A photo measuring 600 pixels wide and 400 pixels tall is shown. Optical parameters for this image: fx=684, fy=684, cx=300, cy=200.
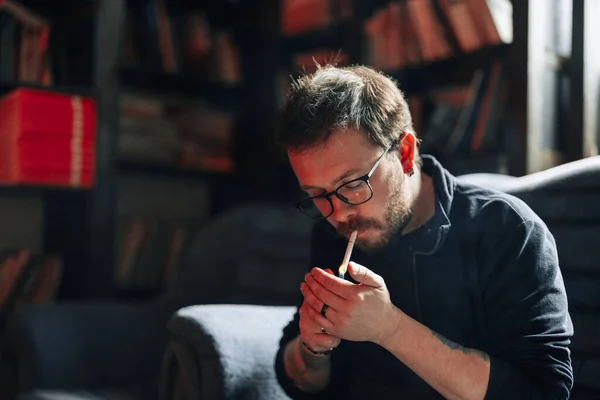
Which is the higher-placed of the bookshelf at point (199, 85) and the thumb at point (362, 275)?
the bookshelf at point (199, 85)

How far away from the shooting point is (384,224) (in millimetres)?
1270

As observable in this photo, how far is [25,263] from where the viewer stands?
256 cm

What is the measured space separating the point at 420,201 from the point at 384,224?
15 centimetres

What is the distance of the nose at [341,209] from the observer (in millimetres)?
1244

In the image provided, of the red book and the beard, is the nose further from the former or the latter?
the red book

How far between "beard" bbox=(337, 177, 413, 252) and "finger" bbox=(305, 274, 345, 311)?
0.14 meters

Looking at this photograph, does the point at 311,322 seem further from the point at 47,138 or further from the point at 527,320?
the point at 47,138

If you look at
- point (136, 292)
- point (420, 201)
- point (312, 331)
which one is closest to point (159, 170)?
point (136, 292)

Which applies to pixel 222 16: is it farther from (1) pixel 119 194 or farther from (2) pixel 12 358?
(2) pixel 12 358

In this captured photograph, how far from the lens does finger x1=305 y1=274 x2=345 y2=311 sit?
1.12 meters

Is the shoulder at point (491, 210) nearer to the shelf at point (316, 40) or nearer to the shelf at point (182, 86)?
the shelf at point (316, 40)

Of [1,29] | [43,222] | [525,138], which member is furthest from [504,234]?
[43,222]

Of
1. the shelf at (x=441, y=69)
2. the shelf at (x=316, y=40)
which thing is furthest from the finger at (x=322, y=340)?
the shelf at (x=316, y=40)

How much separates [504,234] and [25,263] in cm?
195
